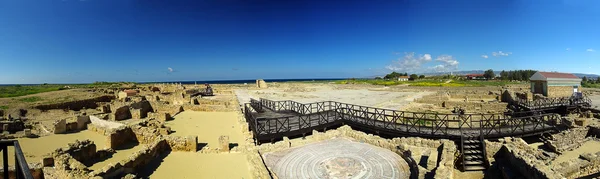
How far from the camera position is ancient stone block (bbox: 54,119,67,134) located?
18.7 m

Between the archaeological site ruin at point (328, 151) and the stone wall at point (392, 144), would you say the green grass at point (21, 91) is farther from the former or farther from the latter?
the stone wall at point (392, 144)

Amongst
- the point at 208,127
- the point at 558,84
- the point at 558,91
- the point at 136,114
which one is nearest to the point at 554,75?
the point at 558,84

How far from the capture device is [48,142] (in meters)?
16.6

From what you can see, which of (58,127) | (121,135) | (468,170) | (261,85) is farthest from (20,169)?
(261,85)

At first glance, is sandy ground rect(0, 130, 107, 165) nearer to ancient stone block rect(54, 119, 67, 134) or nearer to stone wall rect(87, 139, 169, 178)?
ancient stone block rect(54, 119, 67, 134)

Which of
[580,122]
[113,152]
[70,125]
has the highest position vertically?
[580,122]

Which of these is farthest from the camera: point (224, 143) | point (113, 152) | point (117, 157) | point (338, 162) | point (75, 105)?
point (75, 105)

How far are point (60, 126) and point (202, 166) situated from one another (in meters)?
15.2

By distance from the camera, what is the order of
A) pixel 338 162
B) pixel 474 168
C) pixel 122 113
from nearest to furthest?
pixel 338 162 → pixel 474 168 → pixel 122 113

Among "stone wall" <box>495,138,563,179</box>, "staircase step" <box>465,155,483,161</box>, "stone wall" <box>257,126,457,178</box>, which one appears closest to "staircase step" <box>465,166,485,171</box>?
"staircase step" <box>465,155,483,161</box>

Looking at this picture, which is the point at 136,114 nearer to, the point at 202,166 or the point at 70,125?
the point at 70,125

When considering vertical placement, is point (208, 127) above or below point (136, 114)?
below

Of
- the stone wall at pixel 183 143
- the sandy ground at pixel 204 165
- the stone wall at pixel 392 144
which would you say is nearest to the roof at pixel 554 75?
the stone wall at pixel 392 144

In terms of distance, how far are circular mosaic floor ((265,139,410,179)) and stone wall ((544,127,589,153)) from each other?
7981 millimetres
